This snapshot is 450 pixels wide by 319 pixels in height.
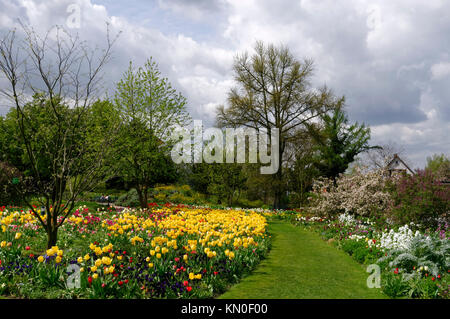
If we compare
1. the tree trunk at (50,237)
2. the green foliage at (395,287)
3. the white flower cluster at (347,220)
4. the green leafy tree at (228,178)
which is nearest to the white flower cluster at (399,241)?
Result: the green foliage at (395,287)

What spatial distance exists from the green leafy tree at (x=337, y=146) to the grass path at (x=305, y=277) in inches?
771

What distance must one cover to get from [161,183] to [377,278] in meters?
28.1

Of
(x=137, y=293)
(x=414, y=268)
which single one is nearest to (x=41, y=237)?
(x=137, y=293)

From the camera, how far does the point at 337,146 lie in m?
29.0

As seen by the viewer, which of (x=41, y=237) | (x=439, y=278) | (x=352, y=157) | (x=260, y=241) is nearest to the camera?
(x=439, y=278)

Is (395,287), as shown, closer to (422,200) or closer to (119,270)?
(119,270)

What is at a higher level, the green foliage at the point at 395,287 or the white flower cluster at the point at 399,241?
the white flower cluster at the point at 399,241

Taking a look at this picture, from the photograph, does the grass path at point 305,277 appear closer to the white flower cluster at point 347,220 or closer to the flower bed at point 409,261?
the flower bed at point 409,261

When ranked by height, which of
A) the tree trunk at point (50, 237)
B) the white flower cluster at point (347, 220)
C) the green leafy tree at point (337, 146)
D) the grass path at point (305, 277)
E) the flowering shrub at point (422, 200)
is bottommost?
the grass path at point (305, 277)

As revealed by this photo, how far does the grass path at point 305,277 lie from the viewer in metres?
5.49

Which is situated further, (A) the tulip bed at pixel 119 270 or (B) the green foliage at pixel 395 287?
(B) the green foliage at pixel 395 287

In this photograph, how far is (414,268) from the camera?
20.0ft

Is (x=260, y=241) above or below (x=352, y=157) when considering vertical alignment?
below
